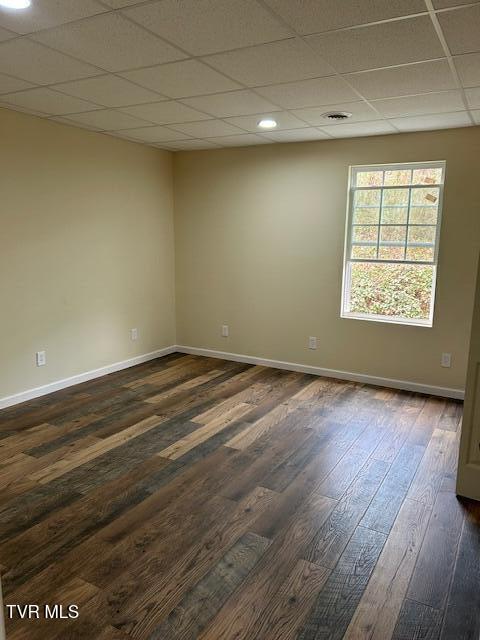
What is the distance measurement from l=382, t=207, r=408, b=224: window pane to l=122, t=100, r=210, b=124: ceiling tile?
1977 millimetres

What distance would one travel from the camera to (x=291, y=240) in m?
5.02

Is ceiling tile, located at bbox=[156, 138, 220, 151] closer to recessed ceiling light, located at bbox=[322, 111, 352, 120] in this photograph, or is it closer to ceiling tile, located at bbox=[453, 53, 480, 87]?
recessed ceiling light, located at bbox=[322, 111, 352, 120]

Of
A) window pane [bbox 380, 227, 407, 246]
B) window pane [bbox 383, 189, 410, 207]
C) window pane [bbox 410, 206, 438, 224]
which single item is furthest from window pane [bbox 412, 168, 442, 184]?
window pane [bbox 380, 227, 407, 246]

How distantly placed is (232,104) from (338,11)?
4.99ft

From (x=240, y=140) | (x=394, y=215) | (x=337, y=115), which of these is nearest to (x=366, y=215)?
(x=394, y=215)

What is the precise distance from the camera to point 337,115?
3.69 metres

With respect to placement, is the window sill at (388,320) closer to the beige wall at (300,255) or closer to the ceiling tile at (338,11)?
the beige wall at (300,255)

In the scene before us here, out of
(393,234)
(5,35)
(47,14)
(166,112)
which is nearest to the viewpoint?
(47,14)

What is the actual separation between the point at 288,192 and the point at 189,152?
1385 mm

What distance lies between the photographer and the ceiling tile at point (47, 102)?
3.24 m

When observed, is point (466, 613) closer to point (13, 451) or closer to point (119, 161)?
point (13, 451)

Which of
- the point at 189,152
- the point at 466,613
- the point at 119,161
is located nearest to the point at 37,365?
the point at 119,161

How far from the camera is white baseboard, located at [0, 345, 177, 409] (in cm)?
407

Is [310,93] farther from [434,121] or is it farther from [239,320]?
[239,320]
